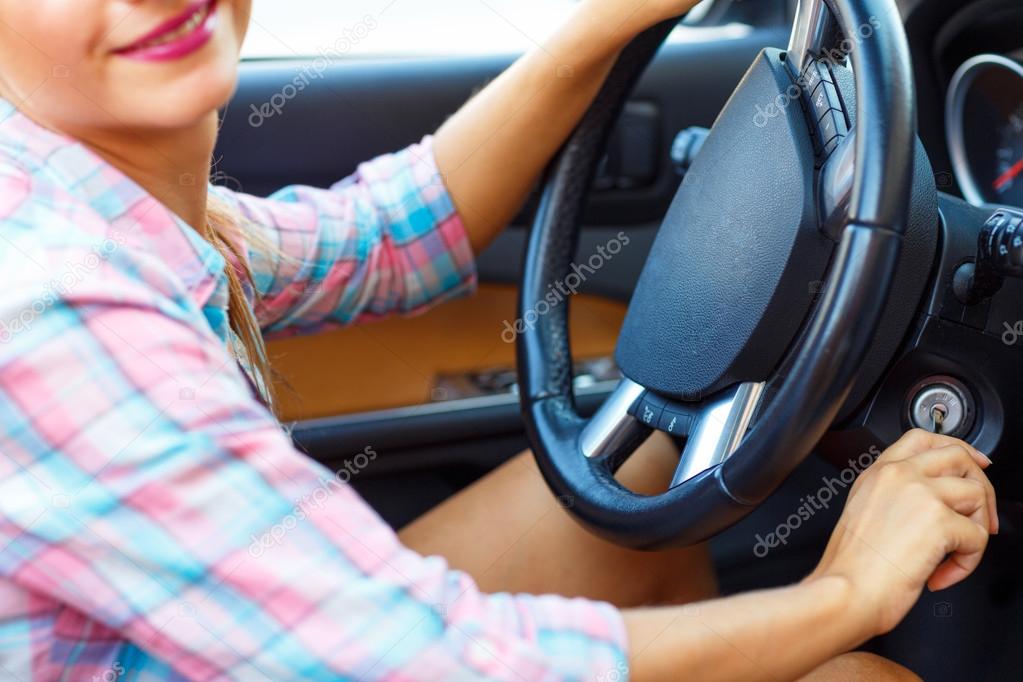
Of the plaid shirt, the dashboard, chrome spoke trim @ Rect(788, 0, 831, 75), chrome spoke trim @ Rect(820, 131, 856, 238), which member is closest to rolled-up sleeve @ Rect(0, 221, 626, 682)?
the plaid shirt

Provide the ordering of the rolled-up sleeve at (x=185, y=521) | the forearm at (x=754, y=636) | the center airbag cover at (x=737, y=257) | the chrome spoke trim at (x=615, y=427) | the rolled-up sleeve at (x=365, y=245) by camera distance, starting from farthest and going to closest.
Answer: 1. the rolled-up sleeve at (x=365, y=245)
2. the chrome spoke trim at (x=615, y=427)
3. the center airbag cover at (x=737, y=257)
4. the forearm at (x=754, y=636)
5. the rolled-up sleeve at (x=185, y=521)

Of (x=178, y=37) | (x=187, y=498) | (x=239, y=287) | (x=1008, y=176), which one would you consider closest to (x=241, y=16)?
(x=178, y=37)

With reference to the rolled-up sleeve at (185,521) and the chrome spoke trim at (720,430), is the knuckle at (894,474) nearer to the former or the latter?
the chrome spoke trim at (720,430)

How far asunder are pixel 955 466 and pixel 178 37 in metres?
0.55

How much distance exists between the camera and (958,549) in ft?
2.41

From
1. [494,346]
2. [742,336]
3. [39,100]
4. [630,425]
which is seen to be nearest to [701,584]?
[630,425]

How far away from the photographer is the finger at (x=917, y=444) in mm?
767

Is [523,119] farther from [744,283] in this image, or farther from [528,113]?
[744,283]

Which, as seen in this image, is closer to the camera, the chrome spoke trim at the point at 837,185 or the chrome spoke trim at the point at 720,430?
the chrome spoke trim at the point at 837,185

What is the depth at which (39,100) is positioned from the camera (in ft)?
2.24

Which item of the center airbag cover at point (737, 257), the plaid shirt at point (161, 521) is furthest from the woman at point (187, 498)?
the center airbag cover at point (737, 257)

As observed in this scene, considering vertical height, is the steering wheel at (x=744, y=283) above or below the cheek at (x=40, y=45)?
below

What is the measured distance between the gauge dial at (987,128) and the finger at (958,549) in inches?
18.3

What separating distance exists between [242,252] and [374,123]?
556mm
